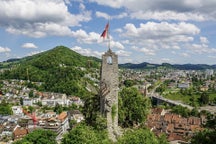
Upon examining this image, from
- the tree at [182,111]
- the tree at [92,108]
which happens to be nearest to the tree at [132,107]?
the tree at [92,108]

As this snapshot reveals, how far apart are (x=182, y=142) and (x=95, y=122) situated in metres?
27.4

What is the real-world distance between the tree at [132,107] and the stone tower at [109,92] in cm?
960

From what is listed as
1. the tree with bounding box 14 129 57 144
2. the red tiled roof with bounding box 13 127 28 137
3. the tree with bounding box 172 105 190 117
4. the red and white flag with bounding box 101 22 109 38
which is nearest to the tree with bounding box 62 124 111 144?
the red and white flag with bounding box 101 22 109 38

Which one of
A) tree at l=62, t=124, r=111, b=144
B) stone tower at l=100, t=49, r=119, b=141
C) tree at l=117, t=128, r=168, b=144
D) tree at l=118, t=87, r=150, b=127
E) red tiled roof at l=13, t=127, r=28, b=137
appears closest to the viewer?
tree at l=117, t=128, r=168, b=144

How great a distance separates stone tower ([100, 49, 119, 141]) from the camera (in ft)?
85.9

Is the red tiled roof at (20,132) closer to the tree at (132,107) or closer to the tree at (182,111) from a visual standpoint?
the tree at (132,107)

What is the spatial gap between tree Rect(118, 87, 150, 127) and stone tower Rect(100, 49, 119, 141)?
9.60 m

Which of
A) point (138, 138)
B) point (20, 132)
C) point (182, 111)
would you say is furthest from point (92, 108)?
point (182, 111)

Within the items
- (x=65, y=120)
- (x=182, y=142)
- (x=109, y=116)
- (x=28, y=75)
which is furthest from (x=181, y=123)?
(x=28, y=75)

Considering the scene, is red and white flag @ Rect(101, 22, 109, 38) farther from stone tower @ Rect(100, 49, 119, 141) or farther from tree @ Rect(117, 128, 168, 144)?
tree @ Rect(117, 128, 168, 144)

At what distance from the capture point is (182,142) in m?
49.2

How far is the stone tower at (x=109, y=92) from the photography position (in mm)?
26172

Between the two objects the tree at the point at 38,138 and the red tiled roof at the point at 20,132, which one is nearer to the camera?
the tree at the point at 38,138

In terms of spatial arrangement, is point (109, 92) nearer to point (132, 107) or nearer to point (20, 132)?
point (132, 107)
